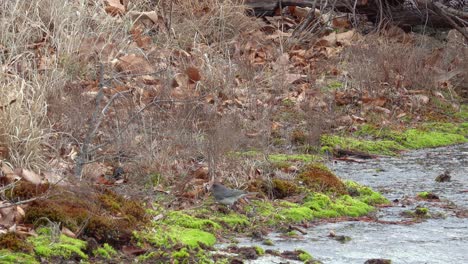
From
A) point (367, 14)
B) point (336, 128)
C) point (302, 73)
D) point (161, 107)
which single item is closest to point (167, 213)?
point (161, 107)

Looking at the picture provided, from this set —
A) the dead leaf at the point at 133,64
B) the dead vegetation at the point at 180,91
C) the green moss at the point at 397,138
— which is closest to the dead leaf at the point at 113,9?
the dead vegetation at the point at 180,91

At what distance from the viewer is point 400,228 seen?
18.3 feet

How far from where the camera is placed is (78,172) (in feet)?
18.5

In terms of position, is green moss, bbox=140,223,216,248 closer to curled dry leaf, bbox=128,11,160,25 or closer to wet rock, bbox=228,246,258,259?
wet rock, bbox=228,246,258,259

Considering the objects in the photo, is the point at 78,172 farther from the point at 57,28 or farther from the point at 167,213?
the point at 57,28

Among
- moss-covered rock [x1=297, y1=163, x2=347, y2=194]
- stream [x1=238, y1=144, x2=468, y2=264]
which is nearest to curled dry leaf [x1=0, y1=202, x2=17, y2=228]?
stream [x1=238, y1=144, x2=468, y2=264]

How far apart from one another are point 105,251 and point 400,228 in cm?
196

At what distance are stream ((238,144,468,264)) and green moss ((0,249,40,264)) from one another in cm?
115

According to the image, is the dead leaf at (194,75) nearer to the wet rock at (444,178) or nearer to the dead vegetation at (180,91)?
the dead vegetation at (180,91)

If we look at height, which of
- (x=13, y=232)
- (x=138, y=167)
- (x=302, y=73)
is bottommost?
(x=302, y=73)

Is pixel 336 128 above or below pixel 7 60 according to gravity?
below

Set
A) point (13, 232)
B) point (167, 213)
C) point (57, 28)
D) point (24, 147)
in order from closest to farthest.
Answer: point (13, 232), point (167, 213), point (24, 147), point (57, 28)

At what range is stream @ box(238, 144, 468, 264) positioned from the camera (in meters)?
4.95

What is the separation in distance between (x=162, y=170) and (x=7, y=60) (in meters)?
2.30
